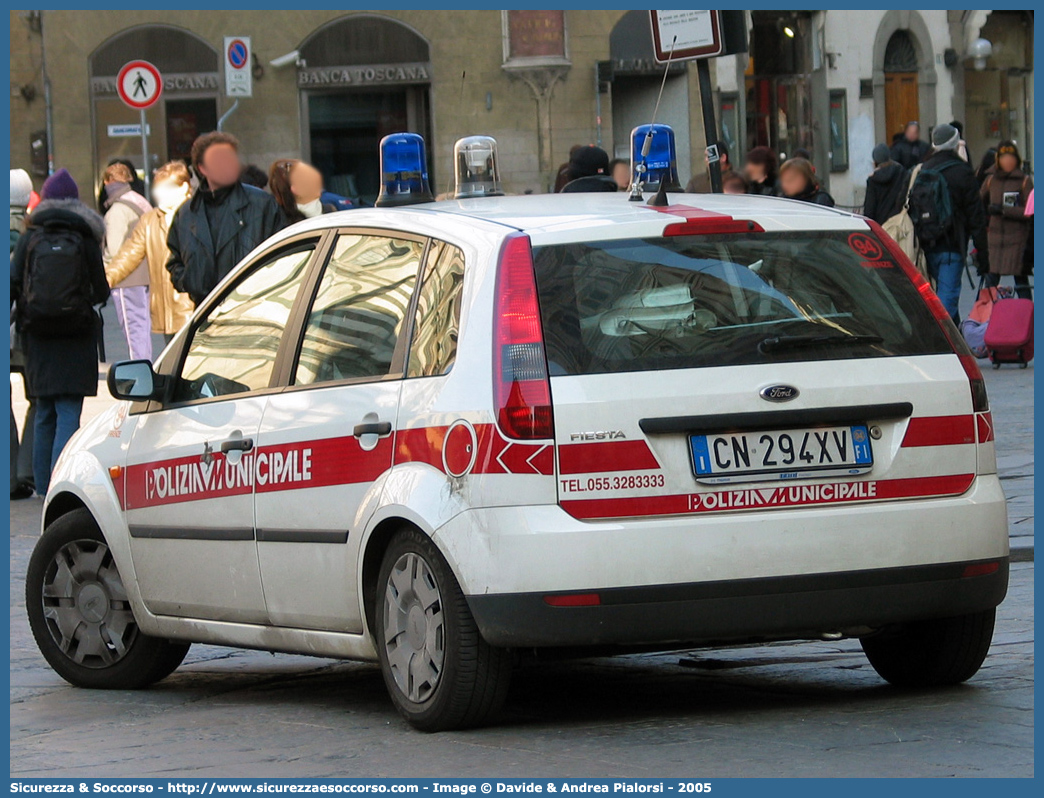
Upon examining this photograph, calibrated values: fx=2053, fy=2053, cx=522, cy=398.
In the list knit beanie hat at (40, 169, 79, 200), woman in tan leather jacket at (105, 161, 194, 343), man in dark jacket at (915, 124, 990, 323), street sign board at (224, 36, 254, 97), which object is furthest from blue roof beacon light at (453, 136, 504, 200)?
street sign board at (224, 36, 254, 97)

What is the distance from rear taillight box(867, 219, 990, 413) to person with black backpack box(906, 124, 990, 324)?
11227mm

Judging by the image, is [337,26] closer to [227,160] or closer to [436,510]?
[227,160]

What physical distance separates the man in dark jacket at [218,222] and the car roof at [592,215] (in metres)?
4.63

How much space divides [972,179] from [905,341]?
1195cm

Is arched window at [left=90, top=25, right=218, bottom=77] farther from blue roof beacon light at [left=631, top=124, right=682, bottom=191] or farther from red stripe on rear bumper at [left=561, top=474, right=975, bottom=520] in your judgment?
red stripe on rear bumper at [left=561, top=474, right=975, bottom=520]

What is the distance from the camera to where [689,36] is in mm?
10062

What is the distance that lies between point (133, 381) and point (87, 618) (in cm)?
93

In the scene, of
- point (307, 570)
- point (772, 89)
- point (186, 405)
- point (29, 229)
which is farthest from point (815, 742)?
point (772, 89)

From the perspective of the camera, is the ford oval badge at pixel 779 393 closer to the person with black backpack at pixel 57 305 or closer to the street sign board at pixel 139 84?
the person with black backpack at pixel 57 305

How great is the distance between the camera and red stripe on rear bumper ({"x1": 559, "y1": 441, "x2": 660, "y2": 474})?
522 cm

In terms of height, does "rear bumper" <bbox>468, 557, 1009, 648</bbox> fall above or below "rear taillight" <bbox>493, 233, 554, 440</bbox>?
below

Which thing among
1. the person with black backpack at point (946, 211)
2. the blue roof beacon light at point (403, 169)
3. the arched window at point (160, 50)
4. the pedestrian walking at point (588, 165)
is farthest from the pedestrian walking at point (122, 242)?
the arched window at point (160, 50)

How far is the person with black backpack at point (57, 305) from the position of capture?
11.5 m

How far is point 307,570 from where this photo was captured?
600 centimetres
